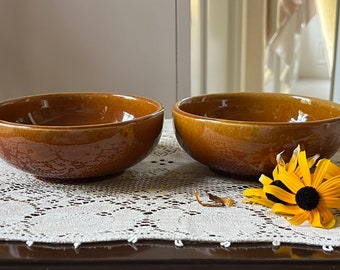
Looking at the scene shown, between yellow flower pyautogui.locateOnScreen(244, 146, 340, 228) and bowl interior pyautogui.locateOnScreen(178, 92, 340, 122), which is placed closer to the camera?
yellow flower pyautogui.locateOnScreen(244, 146, 340, 228)

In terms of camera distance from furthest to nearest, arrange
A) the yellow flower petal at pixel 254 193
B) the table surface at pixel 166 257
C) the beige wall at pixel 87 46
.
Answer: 1. the beige wall at pixel 87 46
2. the yellow flower petal at pixel 254 193
3. the table surface at pixel 166 257

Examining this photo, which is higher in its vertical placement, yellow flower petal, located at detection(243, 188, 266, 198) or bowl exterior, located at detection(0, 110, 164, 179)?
bowl exterior, located at detection(0, 110, 164, 179)

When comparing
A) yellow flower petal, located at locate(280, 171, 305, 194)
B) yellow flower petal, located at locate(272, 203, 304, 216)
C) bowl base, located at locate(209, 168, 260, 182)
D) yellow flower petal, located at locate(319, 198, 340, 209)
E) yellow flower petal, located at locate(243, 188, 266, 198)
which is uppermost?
yellow flower petal, located at locate(280, 171, 305, 194)

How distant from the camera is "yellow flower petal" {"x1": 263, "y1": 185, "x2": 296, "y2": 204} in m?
0.51

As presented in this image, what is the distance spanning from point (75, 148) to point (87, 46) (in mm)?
878

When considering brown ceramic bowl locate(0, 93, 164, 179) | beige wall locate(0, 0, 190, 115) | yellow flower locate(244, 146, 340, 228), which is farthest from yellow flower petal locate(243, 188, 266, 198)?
beige wall locate(0, 0, 190, 115)

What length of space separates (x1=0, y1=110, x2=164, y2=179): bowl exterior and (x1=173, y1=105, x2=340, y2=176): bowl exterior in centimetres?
6

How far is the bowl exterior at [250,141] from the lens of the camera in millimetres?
550

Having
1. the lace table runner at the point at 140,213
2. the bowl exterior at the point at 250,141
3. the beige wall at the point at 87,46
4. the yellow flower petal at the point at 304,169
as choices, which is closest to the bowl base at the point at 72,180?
the lace table runner at the point at 140,213

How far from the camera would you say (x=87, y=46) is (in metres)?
1.39

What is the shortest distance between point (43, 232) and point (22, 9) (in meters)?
1.00

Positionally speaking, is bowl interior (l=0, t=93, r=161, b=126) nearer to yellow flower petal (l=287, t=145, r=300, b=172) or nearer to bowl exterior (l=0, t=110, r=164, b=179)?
bowl exterior (l=0, t=110, r=164, b=179)

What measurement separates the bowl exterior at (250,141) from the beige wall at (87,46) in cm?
82

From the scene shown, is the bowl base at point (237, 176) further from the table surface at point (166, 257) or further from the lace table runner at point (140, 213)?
the table surface at point (166, 257)
